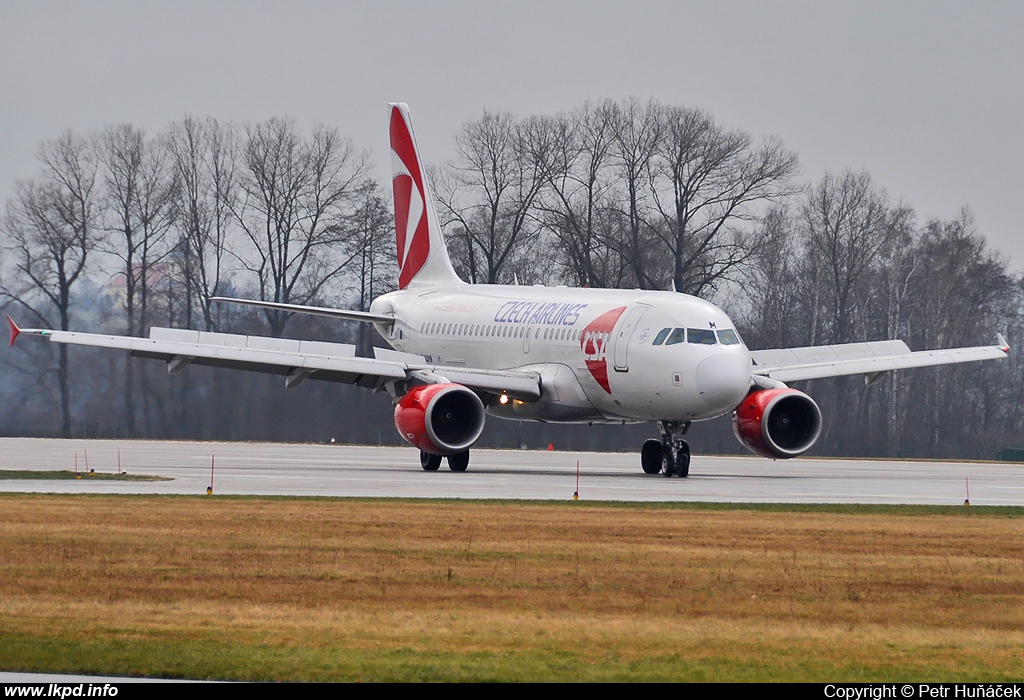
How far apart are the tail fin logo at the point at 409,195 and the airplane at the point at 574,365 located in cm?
429

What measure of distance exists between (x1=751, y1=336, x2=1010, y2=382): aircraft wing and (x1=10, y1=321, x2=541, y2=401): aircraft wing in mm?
6047

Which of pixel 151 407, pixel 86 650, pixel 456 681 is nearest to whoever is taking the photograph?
pixel 456 681

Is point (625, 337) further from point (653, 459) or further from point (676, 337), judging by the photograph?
point (653, 459)

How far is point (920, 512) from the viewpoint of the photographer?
24031 mm

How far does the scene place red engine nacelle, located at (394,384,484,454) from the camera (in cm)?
3309

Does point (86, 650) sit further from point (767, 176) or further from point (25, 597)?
point (767, 176)

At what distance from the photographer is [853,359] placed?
3916 centimetres

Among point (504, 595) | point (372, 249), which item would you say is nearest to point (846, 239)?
point (372, 249)

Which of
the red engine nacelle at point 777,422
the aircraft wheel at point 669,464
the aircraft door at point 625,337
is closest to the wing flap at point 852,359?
the red engine nacelle at point 777,422

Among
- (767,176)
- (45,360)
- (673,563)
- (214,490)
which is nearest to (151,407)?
(45,360)

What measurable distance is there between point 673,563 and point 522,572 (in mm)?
1737

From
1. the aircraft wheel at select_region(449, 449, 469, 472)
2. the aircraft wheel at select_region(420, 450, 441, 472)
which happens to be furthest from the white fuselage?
the aircraft wheel at select_region(420, 450, 441, 472)

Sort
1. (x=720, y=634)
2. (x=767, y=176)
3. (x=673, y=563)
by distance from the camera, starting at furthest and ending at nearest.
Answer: (x=767, y=176) → (x=673, y=563) → (x=720, y=634)

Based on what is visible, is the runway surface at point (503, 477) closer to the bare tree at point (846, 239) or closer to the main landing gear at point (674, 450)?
the main landing gear at point (674, 450)
